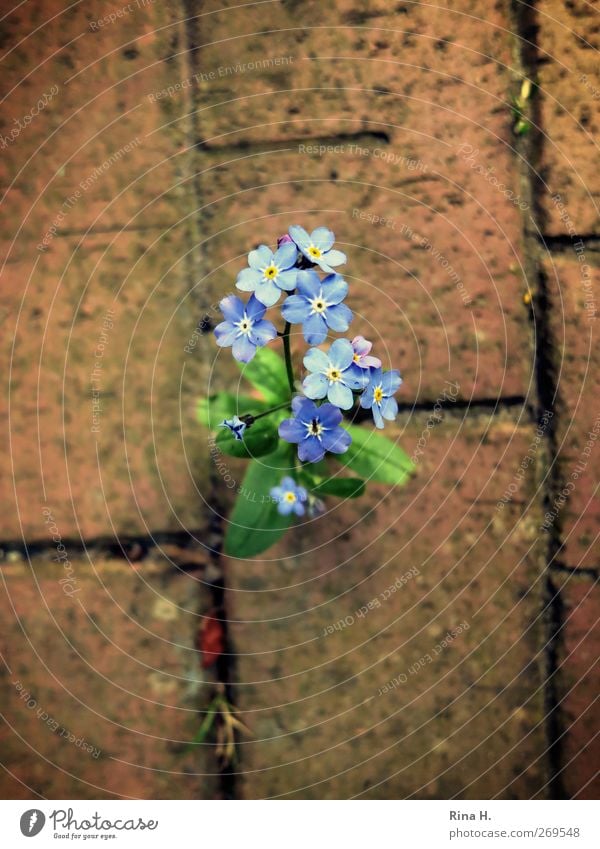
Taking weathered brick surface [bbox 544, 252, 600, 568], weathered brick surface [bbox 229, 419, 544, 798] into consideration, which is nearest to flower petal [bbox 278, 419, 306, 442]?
weathered brick surface [bbox 229, 419, 544, 798]

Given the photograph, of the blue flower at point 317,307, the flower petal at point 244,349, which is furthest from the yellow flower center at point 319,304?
the flower petal at point 244,349

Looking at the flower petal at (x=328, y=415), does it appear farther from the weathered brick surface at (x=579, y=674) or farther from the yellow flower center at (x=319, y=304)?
the weathered brick surface at (x=579, y=674)

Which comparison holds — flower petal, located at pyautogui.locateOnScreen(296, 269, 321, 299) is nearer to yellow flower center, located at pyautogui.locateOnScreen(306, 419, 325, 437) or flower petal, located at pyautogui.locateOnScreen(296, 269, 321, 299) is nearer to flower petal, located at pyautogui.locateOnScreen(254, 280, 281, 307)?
flower petal, located at pyautogui.locateOnScreen(254, 280, 281, 307)

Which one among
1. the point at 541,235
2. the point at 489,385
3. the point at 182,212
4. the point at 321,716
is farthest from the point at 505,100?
the point at 321,716

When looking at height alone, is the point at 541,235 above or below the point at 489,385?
above

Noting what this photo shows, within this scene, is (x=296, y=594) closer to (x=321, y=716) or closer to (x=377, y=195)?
(x=321, y=716)
